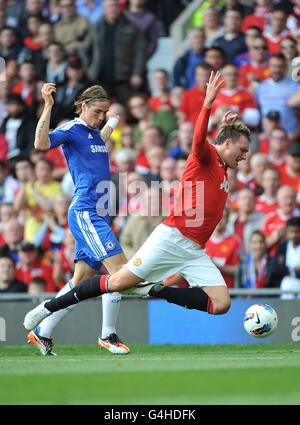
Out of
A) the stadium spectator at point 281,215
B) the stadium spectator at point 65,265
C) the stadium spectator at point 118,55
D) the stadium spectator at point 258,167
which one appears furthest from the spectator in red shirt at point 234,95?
the stadium spectator at point 65,265

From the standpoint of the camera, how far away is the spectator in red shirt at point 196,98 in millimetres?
16953

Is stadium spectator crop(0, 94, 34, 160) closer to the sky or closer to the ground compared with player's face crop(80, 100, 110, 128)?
closer to the sky

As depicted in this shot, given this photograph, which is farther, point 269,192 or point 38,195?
point 38,195

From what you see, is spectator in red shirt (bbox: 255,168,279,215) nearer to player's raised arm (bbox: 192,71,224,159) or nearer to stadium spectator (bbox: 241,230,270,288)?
stadium spectator (bbox: 241,230,270,288)

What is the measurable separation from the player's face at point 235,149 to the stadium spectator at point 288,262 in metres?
3.95

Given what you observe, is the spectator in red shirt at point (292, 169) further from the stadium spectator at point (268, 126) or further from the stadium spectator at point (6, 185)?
the stadium spectator at point (6, 185)

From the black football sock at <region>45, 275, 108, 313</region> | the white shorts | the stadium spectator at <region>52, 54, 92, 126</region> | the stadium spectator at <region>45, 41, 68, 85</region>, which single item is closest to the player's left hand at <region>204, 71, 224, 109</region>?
the white shorts

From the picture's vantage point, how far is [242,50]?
1716 cm

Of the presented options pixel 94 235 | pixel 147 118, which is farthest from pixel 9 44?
pixel 94 235

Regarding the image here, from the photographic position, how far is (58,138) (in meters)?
10.8

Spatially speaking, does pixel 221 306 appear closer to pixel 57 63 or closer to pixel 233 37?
pixel 233 37

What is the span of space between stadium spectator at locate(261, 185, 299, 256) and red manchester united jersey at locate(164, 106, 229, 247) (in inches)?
172

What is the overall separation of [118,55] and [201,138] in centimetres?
908

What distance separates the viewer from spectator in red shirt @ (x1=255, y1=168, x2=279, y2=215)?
1500 centimetres
